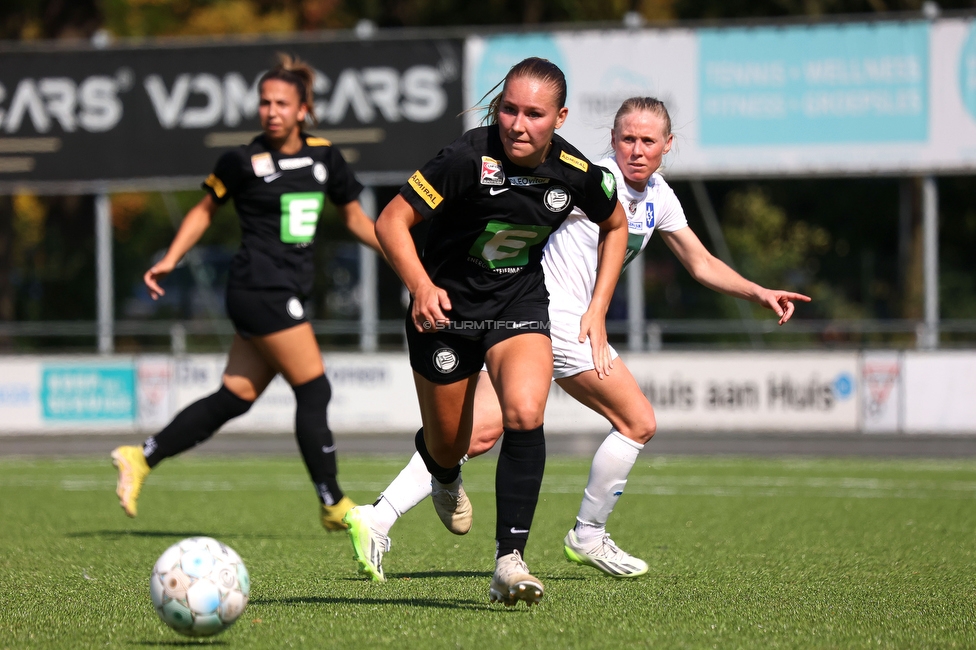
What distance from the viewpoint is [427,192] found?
455 centimetres

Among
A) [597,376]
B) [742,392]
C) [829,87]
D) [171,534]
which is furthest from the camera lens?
[829,87]

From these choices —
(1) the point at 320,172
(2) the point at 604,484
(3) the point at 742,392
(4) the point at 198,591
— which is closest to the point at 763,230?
(3) the point at 742,392

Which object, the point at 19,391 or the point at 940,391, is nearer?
the point at 940,391

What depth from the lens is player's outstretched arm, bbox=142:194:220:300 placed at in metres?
6.86

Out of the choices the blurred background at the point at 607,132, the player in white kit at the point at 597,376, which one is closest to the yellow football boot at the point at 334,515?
the player in white kit at the point at 597,376

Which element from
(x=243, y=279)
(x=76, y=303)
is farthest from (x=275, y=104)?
(x=76, y=303)

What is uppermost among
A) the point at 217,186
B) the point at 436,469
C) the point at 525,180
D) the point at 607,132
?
the point at 607,132

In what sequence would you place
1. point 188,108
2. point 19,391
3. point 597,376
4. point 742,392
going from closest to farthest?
point 597,376, point 742,392, point 19,391, point 188,108

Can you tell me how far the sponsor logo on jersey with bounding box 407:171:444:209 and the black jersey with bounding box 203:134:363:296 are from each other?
247cm

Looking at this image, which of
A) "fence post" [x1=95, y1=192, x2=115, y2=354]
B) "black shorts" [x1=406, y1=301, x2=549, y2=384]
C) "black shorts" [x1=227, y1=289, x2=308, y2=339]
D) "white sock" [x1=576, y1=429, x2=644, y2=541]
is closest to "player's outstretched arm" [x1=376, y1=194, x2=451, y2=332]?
"black shorts" [x1=406, y1=301, x2=549, y2=384]

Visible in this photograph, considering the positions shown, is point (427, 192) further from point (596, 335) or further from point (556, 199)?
point (596, 335)

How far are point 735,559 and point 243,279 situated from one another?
3.00 metres

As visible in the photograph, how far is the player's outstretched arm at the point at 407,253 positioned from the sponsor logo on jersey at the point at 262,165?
2470 millimetres

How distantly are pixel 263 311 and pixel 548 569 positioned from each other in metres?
2.16
